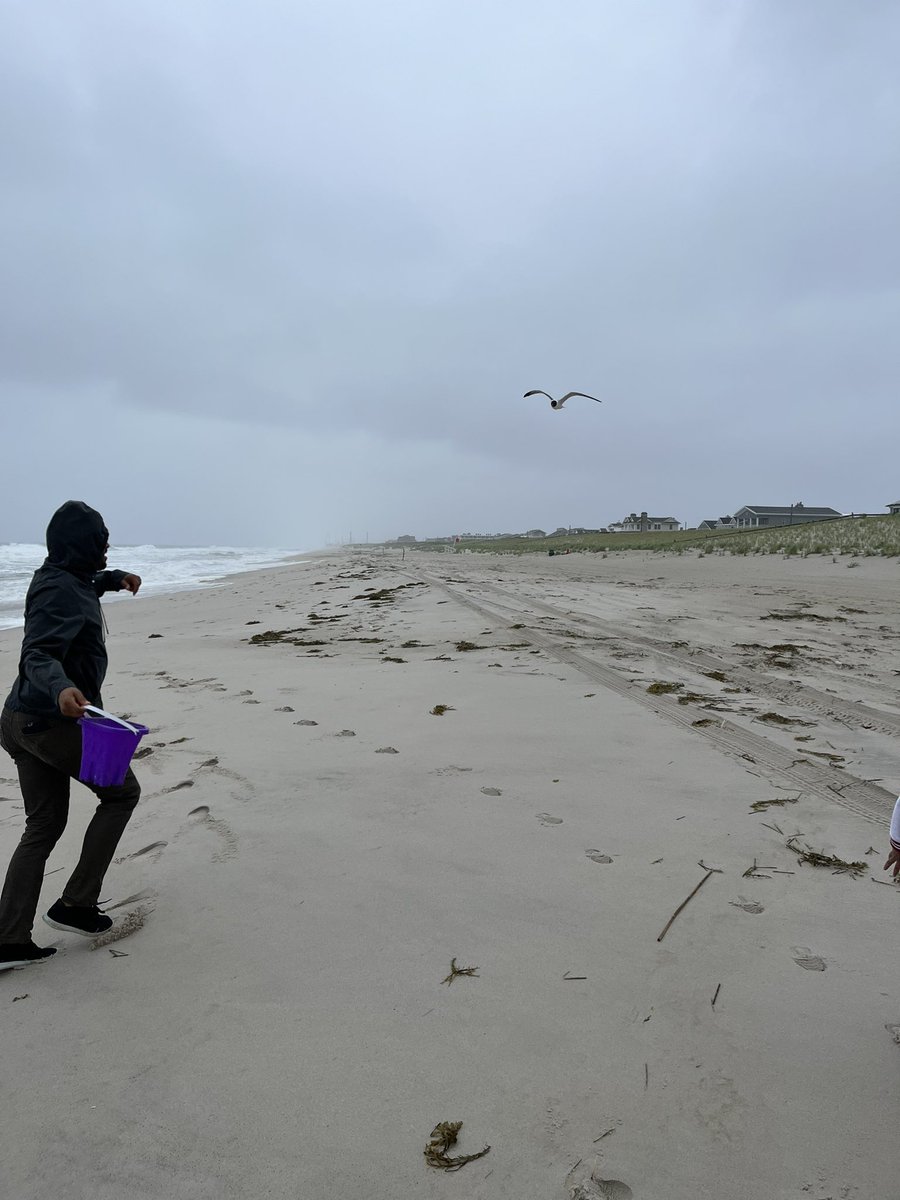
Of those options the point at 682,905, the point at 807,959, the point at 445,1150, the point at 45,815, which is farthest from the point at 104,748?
the point at 807,959

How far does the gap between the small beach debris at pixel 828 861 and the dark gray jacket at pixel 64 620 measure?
10.6 feet

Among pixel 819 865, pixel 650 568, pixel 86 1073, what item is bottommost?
pixel 86 1073

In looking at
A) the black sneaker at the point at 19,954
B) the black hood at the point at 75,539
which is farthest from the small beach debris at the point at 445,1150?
the black hood at the point at 75,539

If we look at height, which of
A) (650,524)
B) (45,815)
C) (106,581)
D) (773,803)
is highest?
(650,524)

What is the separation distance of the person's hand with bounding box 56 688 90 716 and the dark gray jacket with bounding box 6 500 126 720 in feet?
0.22

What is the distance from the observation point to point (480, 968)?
88.2 inches

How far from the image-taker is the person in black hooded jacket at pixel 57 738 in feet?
7.72

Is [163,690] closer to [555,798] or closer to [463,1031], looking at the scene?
[555,798]

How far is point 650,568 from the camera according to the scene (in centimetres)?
2347

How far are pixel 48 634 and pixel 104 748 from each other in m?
0.52

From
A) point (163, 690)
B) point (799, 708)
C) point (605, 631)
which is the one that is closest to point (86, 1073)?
point (163, 690)

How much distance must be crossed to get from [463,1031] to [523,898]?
0.75 m

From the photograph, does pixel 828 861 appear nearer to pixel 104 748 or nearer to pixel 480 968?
pixel 480 968

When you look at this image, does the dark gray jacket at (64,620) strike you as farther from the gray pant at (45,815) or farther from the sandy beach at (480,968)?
the sandy beach at (480,968)
